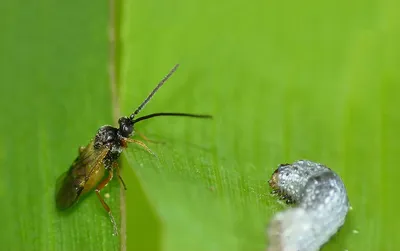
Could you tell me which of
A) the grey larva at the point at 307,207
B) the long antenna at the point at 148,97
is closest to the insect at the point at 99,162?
the long antenna at the point at 148,97

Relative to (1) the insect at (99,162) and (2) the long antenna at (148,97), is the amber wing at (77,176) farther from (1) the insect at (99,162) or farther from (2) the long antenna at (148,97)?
(2) the long antenna at (148,97)

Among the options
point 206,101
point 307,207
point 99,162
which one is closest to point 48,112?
point 99,162

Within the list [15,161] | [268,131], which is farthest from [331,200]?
[15,161]

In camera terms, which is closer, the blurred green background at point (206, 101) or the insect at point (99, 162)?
the blurred green background at point (206, 101)

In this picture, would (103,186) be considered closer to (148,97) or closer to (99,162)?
(99,162)

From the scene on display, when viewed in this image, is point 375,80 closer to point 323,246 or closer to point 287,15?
point 287,15

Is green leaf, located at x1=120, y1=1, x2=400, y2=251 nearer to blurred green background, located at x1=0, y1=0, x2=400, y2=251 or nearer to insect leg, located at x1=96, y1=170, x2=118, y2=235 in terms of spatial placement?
blurred green background, located at x1=0, y1=0, x2=400, y2=251
